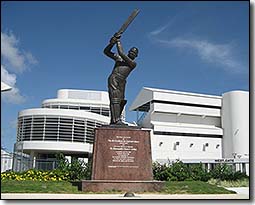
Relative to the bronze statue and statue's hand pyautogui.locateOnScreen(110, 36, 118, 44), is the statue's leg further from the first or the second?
statue's hand pyautogui.locateOnScreen(110, 36, 118, 44)

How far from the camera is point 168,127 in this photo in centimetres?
4841

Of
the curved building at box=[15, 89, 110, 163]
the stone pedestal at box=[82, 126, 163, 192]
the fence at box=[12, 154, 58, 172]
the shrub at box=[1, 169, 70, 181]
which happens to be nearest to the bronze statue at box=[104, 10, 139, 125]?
the stone pedestal at box=[82, 126, 163, 192]

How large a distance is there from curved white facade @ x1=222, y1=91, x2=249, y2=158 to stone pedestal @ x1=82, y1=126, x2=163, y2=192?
40139 millimetres

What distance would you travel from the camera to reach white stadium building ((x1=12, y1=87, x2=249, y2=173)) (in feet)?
150

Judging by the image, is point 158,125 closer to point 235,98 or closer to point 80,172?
point 235,98

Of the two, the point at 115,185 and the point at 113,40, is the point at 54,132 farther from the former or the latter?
the point at 115,185

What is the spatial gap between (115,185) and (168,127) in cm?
3713

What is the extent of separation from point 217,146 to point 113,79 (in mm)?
40951

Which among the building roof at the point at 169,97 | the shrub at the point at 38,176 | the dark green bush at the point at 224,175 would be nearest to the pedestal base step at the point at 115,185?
the shrub at the point at 38,176

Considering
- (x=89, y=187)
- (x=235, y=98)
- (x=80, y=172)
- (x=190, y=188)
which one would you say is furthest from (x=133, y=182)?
(x=235, y=98)

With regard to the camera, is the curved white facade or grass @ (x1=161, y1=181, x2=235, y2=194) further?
the curved white facade

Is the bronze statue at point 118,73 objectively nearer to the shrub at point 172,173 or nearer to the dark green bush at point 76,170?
the dark green bush at point 76,170

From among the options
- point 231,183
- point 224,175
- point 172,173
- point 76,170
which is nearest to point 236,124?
point 224,175

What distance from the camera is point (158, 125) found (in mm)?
48188
